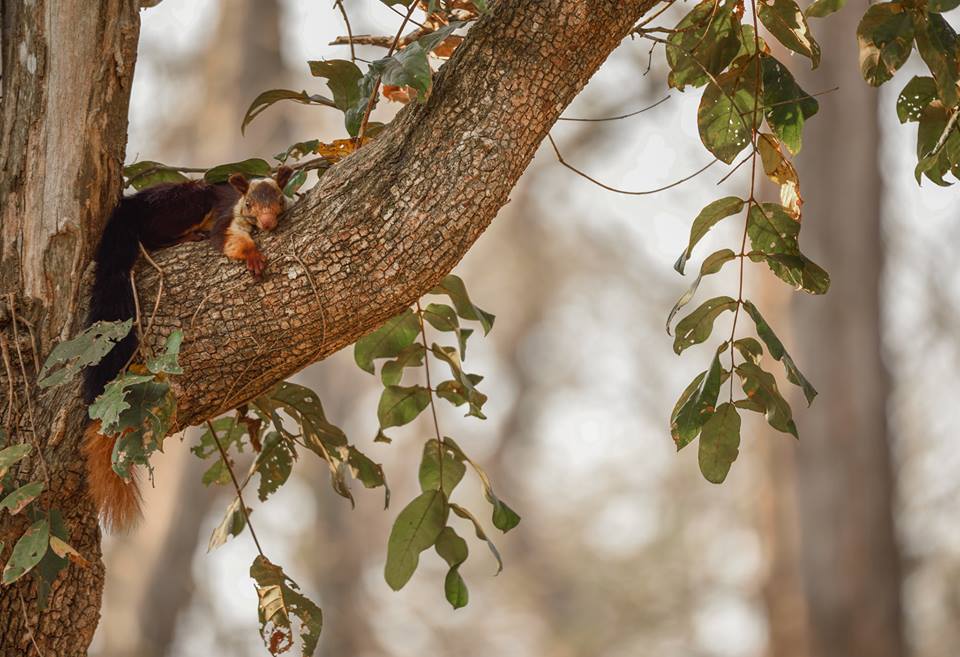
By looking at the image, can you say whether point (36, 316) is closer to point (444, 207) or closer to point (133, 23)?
point (133, 23)

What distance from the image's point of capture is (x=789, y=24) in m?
2.24

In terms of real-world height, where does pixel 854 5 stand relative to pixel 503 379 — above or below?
below

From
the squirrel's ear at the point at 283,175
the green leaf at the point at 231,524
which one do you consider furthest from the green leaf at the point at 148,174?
the green leaf at the point at 231,524

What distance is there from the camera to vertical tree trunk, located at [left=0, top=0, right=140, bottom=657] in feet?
6.68

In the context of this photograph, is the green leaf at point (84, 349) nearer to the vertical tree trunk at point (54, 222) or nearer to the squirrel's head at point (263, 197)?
Result: the vertical tree trunk at point (54, 222)

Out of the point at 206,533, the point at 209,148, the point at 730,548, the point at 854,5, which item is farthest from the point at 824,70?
the point at 730,548

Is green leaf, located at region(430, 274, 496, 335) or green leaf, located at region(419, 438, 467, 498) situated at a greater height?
green leaf, located at region(430, 274, 496, 335)

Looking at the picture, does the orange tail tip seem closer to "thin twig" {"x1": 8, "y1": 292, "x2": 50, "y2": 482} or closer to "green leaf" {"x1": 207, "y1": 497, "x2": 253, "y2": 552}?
"thin twig" {"x1": 8, "y1": 292, "x2": 50, "y2": 482}

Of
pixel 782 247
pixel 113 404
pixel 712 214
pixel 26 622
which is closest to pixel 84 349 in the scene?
pixel 113 404

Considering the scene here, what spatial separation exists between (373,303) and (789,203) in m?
0.86

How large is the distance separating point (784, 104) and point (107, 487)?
4.77 feet

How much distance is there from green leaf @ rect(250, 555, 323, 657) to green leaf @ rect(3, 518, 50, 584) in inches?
20.1

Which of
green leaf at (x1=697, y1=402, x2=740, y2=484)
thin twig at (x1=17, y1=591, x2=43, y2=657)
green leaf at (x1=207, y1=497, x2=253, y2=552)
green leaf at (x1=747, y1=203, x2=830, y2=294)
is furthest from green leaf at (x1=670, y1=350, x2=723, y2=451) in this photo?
thin twig at (x1=17, y1=591, x2=43, y2=657)

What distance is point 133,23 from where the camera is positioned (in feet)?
Result: 7.32
